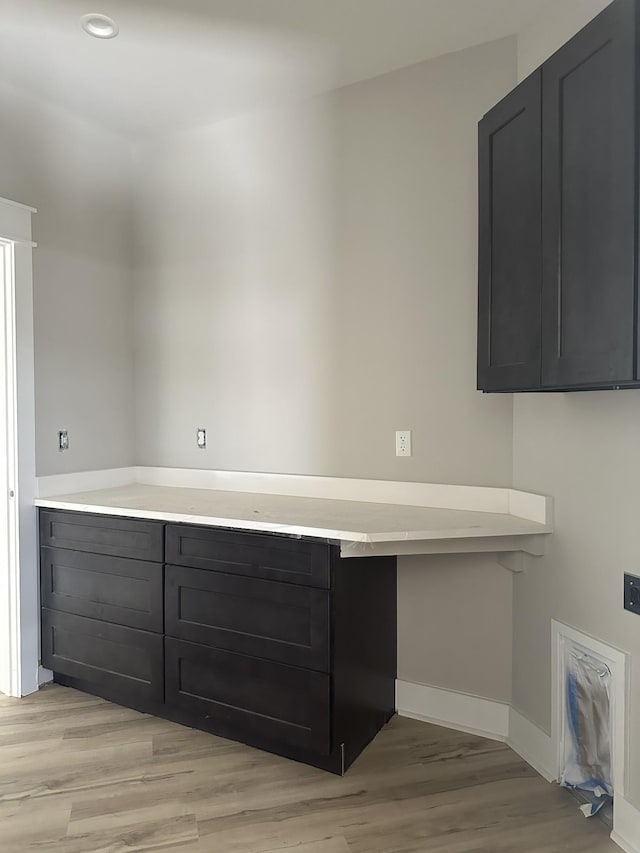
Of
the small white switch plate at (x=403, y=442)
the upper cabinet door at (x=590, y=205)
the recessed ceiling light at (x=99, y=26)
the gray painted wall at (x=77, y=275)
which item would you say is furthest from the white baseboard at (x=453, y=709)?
the recessed ceiling light at (x=99, y=26)

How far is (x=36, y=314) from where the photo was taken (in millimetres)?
2809

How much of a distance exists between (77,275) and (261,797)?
2.44 meters

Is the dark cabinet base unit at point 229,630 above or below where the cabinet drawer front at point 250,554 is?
below

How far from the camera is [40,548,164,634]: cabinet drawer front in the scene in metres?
2.47

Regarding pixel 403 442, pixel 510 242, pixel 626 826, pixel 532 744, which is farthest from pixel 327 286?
pixel 626 826

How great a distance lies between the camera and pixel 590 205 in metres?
1.59

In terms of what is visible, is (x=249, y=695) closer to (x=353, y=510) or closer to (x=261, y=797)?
(x=261, y=797)

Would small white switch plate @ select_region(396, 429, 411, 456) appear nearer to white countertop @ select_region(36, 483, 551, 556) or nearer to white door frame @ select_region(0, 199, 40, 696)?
white countertop @ select_region(36, 483, 551, 556)

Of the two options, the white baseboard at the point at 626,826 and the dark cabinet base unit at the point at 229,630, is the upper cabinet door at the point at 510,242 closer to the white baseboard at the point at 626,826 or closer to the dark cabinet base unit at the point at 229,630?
the dark cabinet base unit at the point at 229,630

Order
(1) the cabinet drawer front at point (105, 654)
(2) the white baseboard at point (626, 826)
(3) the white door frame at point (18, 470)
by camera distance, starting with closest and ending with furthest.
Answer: (2) the white baseboard at point (626, 826)
(1) the cabinet drawer front at point (105, 654)
(3) the white door frame at point (18, 470)

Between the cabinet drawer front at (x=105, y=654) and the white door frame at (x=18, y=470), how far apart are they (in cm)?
10

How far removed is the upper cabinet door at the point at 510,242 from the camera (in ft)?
5.97

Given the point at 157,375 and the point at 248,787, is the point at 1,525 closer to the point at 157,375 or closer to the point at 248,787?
the point at 157,375

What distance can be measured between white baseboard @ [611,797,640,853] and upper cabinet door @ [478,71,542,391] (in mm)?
1269
